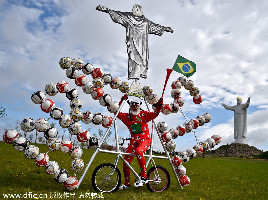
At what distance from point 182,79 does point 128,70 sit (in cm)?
242

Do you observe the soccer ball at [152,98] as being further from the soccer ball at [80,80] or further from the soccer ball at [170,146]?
the soccer ball at [80,80]

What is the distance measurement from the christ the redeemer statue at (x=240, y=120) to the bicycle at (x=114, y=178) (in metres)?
41.6

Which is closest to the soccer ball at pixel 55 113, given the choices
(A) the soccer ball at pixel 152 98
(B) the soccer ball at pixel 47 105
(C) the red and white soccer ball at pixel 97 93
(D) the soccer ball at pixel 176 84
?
(B) the soccer ball at pixel 47 105

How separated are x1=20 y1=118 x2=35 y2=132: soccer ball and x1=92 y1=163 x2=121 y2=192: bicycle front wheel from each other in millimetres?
2060

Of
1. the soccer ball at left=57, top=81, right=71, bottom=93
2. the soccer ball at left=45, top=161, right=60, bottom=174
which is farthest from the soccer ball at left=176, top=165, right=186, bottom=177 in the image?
the soccer ball at left=57, top=81, right=71, bottom=93

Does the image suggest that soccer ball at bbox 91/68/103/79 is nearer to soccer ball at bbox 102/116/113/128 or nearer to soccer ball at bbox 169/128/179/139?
soccer ball at bbox 102/116/113/128

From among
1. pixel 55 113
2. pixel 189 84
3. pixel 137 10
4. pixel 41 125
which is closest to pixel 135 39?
pixel 137 10

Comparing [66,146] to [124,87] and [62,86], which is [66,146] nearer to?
[62,86]

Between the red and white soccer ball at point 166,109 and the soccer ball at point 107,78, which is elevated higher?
the soccer ball at point 107,78

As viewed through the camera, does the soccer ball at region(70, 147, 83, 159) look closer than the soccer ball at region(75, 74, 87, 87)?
Yes

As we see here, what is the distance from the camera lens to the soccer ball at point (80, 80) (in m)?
7.11

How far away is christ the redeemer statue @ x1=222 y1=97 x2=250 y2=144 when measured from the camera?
44625 mm

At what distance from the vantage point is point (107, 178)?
6609 mm

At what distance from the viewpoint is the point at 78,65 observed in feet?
24.0
